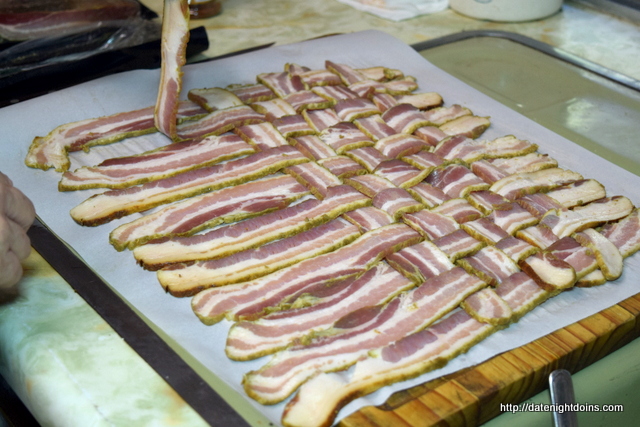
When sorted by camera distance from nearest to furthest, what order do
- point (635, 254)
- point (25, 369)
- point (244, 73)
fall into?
point (25, 369) → point (635, 254) → point (244, 73)

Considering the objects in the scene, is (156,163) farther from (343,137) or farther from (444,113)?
(444,113)

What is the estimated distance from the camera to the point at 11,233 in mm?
1818

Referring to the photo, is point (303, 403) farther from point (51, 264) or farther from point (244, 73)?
point (244, 73)

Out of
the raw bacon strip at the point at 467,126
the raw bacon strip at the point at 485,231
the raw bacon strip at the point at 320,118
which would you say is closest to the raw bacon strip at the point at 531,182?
the raw bacon strip at the point at 485,231

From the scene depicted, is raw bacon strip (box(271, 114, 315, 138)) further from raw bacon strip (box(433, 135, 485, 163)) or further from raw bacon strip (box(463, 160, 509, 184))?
raw bacon strip (box(463, 160, 509, 184))

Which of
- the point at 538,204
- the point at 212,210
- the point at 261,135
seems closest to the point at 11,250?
the point at 212,210

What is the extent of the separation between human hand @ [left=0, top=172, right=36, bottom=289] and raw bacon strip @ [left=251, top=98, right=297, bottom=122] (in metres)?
1.27

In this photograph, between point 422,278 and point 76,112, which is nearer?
point 422,278

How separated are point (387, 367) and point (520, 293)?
551 mm

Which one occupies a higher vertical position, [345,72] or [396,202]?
[345,72]

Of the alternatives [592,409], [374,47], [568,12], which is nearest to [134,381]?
[592,409]

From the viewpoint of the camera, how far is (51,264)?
82.6 inches

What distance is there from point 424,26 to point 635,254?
234 cm

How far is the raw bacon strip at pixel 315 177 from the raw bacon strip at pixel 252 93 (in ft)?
2.00
